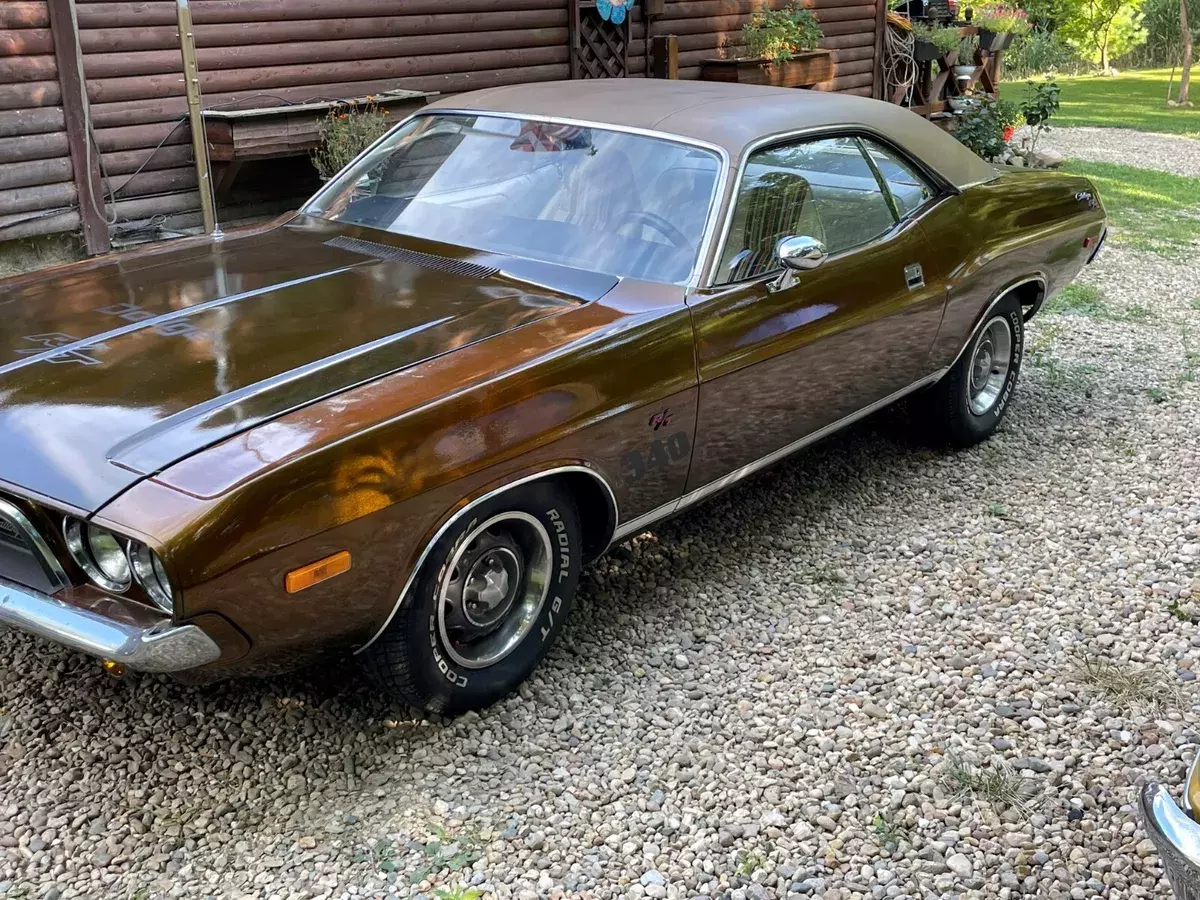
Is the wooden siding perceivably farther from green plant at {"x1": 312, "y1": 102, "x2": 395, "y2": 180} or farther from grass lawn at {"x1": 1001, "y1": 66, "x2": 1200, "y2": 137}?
grass lawn at {"x1": 1001, "y1": 66, "x2": 1200, "y2": 137}

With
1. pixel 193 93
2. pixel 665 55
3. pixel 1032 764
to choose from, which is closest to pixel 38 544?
pixel 1032 764

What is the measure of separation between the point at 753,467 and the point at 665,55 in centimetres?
A: 752

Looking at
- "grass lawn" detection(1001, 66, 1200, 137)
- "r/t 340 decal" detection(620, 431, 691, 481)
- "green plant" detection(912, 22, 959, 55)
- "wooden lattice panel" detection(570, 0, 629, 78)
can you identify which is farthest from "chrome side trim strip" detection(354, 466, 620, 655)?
"grass lawn" detection(1001, 66, 1200, 137)

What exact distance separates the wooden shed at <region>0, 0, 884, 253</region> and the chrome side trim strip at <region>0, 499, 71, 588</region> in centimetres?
517

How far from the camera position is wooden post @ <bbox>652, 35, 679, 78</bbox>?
34.0ft

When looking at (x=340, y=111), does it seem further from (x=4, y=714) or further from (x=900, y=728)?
(x=900, y=728)

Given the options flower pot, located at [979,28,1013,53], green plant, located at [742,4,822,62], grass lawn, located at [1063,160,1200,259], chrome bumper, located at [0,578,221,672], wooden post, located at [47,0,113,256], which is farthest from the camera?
flower pot, located at [979,28,1013,53]

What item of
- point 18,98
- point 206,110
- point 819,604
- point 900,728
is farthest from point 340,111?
point 900,728

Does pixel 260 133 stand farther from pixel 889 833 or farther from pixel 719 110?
pixel 889 833

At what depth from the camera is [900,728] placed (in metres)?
3.20

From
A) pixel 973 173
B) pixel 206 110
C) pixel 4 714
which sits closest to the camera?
pixel 4 714

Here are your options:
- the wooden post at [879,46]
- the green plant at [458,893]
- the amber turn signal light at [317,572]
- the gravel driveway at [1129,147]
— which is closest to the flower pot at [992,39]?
the gravel driveway at [1129,147]

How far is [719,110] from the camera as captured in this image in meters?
4.04

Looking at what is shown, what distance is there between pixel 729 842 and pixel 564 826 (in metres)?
0.40
